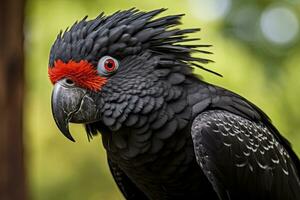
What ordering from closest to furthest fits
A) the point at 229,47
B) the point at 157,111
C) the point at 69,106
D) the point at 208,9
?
the point at 69,106 < the point at 157,111 < the point at 229,47 < the point at 208,9

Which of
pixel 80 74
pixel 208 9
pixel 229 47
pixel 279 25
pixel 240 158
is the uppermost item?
→ pixel 208 9

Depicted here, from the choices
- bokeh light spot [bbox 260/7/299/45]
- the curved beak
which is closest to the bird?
the curved beak

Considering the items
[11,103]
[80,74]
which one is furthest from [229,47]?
[80,74]

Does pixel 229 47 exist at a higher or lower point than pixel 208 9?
lower

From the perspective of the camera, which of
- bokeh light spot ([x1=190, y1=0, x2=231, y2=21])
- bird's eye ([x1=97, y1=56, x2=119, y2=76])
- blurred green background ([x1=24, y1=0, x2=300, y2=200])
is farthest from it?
bokeh light spot ([x1=190, y1=0, x2=231, y2=21])

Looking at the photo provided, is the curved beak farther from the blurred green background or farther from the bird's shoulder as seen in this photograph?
the blurred green background

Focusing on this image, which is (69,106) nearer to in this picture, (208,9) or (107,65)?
(107,65)

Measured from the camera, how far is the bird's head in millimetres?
4570

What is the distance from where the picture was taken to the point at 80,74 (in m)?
4.56

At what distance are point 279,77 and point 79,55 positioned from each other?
656 cm

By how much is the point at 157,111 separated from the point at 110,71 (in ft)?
1.47

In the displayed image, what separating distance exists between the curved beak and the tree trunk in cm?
353

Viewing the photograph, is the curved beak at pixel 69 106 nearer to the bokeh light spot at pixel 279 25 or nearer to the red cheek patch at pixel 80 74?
the red cheek patch at pixel 80 74

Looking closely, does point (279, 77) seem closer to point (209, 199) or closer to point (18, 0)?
point (18, 0)
